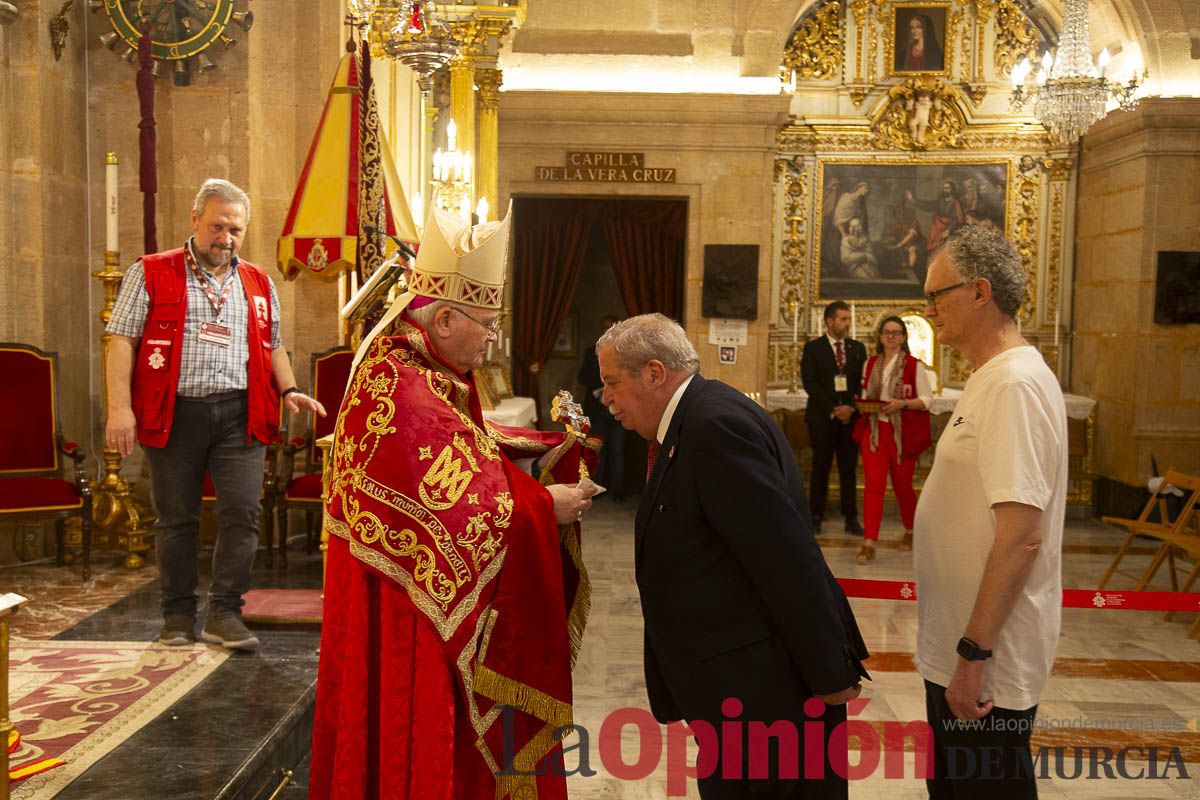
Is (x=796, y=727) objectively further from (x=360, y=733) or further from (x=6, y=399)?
(x=6, y=399)

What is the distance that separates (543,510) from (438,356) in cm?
46

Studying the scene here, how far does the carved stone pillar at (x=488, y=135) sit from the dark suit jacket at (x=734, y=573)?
21.7 feet

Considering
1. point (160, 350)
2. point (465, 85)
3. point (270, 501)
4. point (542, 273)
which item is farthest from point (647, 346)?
point (542, 273)

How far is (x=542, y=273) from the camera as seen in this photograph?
10.7 meters

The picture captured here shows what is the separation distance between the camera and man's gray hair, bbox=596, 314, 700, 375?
7.82 ft

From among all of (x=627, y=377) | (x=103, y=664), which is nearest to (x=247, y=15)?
(x=103, y=664)

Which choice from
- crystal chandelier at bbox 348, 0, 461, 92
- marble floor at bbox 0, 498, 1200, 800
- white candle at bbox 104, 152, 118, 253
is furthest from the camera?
white candle at bbox 104, 152, 118, 253

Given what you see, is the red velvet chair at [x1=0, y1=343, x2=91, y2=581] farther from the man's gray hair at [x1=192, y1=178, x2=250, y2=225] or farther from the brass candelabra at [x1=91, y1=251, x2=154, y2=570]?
the man's gray hair at [x1=192, y1=178, x2=250, y2=225]

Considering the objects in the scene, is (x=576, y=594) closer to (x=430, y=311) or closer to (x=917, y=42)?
(x=430, y=311)

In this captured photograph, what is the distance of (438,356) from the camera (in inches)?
104

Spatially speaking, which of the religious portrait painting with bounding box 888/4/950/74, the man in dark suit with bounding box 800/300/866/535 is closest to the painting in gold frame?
the religious portrait painting with bounding box 888/4/950/74

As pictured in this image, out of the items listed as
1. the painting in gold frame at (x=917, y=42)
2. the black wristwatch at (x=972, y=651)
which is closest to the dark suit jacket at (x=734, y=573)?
the black wristwatch at (x=972, y=651)

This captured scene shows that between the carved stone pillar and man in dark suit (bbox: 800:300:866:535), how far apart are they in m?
2.81

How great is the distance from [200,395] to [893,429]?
5.07 metres
